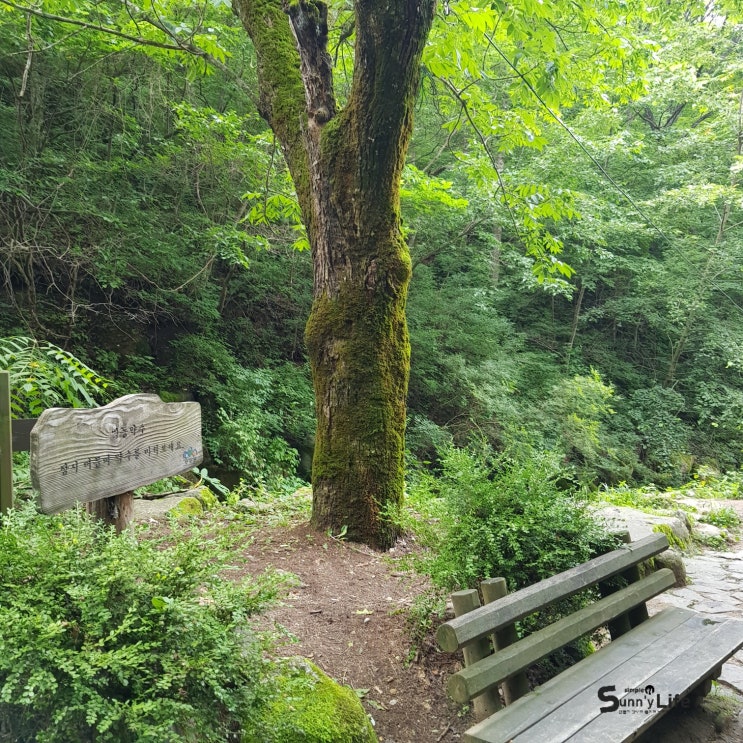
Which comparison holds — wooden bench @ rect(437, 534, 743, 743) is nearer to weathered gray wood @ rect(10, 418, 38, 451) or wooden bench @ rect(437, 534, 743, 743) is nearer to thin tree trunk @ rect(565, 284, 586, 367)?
weathered gray wood @ rect(10, 418, 38, 451)

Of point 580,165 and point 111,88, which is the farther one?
point 580,165

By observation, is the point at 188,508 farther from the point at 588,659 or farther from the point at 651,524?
the point at 651,524

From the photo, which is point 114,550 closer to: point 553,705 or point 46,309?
point 553,705

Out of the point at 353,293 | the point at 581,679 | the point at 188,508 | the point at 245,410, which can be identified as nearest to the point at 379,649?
the point at 581,679

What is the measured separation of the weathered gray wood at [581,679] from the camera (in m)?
1.97

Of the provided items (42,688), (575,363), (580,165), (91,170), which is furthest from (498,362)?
(42,688)

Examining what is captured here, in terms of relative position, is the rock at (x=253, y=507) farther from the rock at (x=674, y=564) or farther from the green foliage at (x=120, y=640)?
the rock at (x=674, y=564)

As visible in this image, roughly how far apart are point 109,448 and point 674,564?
425cm

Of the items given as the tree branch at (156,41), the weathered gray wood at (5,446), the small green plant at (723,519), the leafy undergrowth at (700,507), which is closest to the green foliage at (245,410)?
the tree branch at (156,41)

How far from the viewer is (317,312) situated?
169 inches

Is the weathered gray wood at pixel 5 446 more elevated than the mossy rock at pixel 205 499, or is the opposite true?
the weathered gray wood at pixel 5 446

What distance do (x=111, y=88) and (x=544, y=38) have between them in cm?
600

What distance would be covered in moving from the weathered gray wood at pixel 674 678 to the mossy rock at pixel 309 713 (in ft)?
2.16

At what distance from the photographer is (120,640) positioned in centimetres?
177
